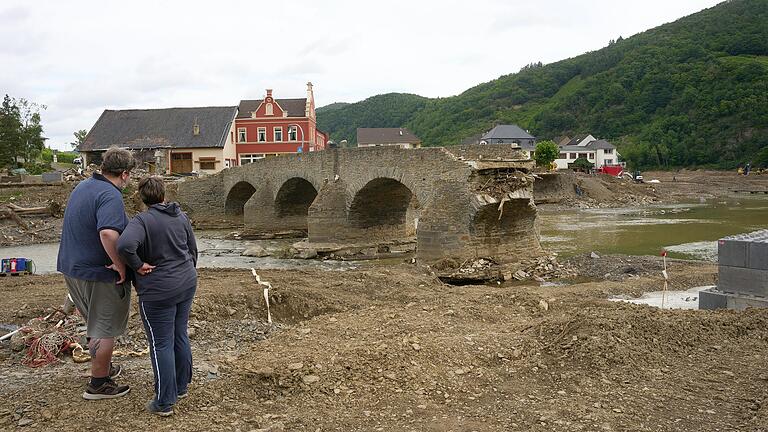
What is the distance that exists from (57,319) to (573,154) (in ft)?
286

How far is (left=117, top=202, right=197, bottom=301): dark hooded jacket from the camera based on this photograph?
172 inches

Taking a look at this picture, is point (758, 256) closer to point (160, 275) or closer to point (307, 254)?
point (160, 275)

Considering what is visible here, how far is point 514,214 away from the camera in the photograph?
692 inches

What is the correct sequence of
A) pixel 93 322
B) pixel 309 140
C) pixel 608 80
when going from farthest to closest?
1. pixel 608 80
2. pixel 309 140
3. pixel 93 322

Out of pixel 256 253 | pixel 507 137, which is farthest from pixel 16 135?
pixel 507 137

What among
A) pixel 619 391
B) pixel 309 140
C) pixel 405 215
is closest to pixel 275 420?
pixel 619 391

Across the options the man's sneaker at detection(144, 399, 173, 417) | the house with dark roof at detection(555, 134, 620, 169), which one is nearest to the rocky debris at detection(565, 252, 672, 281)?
the man's sneaker at detection(144, 399, 173, 417)

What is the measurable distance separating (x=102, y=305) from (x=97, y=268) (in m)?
0.29

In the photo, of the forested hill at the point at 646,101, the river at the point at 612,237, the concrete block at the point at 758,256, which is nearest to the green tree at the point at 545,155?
the river at the point at 612,237

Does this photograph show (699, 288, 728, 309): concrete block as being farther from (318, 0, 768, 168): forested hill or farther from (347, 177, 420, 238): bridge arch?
(318, 0, 768, 168): forested hill

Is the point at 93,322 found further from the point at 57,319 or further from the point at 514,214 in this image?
the point at 514,214

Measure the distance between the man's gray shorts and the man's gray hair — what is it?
2.86 feet

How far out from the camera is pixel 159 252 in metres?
4.49

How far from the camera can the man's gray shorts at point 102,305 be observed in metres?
4.58
